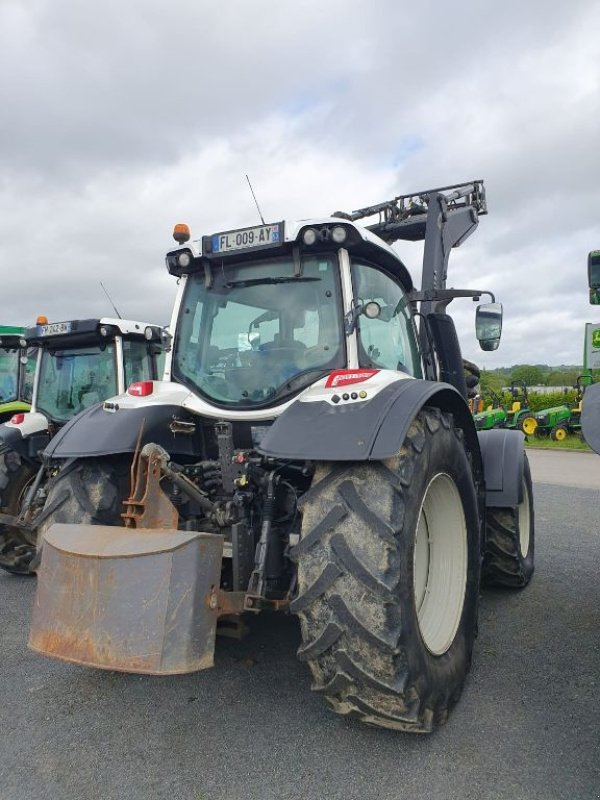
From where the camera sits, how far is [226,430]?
3.05 metres

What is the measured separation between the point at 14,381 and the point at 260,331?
618 cm

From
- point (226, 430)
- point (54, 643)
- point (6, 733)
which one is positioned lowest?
point (6, 733)

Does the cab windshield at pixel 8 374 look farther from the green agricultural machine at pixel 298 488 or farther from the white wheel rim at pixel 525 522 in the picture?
the white wheel rim at pixel 525 522

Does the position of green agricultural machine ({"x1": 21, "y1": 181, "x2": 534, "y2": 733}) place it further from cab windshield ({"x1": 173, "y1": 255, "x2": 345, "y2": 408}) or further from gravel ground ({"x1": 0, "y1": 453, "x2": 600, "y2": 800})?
gravel ground ({"x1": 0, "y1": 453, "x2": 600, "y2": 800})

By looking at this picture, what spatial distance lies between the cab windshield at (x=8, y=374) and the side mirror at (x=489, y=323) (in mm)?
6656

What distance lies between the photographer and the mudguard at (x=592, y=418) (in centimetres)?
256

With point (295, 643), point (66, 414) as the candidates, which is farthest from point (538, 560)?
point (66, 414)

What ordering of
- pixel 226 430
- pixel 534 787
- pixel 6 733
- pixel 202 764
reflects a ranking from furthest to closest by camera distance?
1. pixel 226 430
2. pixel 6 733
3. pixel 202 764
4. pixel 534 787

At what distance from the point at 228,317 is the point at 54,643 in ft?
6.15

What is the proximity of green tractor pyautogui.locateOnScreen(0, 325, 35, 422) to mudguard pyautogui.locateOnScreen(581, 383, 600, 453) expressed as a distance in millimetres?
6751

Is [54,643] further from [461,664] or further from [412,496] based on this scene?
[461,664]

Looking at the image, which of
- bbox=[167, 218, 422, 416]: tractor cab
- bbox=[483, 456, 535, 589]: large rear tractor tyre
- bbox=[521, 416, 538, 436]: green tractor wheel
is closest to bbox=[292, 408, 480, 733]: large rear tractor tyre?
bbox=[167, 218, 422, 416]: tractor cab

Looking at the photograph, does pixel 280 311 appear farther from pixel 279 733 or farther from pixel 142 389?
pixel 279 733

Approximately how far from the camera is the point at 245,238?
3148 millimetres
